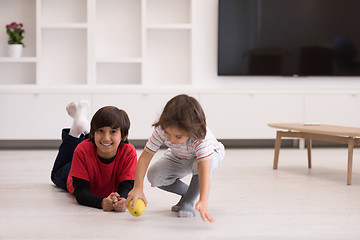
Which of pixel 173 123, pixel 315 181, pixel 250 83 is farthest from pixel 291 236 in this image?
pixel 250 83

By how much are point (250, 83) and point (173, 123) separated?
3.22 metres

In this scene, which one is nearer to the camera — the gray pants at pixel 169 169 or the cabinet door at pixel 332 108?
the gray pants at pixel 169 169

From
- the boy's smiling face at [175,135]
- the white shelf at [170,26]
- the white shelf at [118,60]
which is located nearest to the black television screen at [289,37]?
the white shelf at [170,26]

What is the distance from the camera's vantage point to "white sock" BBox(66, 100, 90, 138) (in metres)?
2.27

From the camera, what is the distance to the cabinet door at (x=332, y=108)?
4.49 metres

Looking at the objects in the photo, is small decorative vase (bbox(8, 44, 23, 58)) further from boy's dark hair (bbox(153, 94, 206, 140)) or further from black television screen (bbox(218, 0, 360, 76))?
boy's dark hair (bbox(153, 94, 206, 140))

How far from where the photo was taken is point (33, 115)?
168 inches

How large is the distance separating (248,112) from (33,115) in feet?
6.32

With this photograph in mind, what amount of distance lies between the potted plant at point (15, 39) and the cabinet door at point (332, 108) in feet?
8.86

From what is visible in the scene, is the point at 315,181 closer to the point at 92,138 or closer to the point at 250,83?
the point at 92,138

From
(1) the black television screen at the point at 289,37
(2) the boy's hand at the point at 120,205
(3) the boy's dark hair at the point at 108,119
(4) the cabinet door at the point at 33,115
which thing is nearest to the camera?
(2) the boy's hand at the point at 120,205

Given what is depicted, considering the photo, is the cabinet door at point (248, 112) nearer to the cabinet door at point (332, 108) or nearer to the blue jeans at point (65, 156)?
the cabinet door at point (332, 108)

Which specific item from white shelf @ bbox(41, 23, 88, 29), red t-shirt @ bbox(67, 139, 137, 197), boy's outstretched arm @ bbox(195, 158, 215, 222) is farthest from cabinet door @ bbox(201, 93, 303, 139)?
boy's outstretched arm @ bbox(195, 158, 215, 222)

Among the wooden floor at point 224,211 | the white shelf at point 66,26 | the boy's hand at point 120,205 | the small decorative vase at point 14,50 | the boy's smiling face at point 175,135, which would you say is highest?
the white shelf at point 66,26
